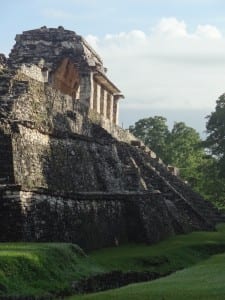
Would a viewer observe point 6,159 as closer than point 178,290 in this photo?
No

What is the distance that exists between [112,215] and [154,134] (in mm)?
34391

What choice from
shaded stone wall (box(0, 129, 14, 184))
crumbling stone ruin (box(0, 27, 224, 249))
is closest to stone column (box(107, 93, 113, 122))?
crumbling stone ruin (box(0, 27, 224, 249))

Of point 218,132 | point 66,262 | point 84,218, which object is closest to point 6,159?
point 84,218

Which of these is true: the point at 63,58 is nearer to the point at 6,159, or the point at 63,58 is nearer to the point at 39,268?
the point at 6,159

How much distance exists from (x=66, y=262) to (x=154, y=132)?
40624 mm

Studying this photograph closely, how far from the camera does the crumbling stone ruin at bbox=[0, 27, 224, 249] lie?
A: 16172 mm

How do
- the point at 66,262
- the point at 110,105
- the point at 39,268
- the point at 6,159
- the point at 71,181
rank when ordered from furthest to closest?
the point at 110,105 → the point at 71,181 → the point at 6,159 → the point at 66,262 → the point at 39,268

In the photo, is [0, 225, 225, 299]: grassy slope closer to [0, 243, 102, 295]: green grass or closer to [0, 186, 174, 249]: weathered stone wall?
[0, 243, 102, 295]: green grass

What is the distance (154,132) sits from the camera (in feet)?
177

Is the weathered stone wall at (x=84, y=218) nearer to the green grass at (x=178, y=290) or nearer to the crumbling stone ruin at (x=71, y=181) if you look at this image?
the crumbling stone ruin at (x=71, y=181)

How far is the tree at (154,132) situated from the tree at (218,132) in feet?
65.8

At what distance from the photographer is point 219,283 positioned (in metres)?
12.2

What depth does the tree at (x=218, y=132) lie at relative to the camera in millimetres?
31469

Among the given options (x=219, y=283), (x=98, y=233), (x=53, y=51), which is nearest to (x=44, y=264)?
(x=219, y=283)
